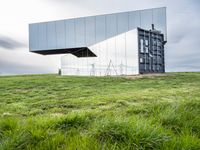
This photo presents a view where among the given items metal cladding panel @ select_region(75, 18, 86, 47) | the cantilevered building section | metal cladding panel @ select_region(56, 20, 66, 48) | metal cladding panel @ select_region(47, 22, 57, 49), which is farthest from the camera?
metal cladding panel @ select_region(47, 22, 57, 49)

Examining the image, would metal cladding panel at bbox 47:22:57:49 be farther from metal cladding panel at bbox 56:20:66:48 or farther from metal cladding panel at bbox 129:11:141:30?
metal cladding panel at bbox 129:11:141:30

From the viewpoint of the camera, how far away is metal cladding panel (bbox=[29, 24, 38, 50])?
34.5 meters

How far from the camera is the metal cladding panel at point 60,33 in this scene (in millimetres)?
32469

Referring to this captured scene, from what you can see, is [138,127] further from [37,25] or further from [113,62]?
[37,25]

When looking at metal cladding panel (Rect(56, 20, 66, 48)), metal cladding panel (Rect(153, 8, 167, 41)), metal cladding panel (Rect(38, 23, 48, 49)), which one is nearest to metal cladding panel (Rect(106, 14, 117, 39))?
metal cladding panel (Rect(153, 8, 167, 41))

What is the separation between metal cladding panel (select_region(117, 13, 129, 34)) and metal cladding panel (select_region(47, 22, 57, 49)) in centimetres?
867

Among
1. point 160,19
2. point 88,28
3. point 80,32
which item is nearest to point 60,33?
point 80,32

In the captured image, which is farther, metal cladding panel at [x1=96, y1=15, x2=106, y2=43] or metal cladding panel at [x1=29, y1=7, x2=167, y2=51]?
metal cladding panel at [x1=96, y1=15, x2=106, y2=43]

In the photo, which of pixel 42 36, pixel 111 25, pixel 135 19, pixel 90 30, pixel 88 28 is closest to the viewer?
pixel 135 19

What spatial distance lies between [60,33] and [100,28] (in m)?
5.74

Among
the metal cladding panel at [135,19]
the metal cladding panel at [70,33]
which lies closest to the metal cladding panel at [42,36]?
the metal cladding panel at [70,33]

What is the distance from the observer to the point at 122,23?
2903 centimetres

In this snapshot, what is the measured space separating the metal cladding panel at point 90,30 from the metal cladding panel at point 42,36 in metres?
6.17

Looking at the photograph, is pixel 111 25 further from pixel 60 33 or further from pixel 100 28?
pixel 60 33
